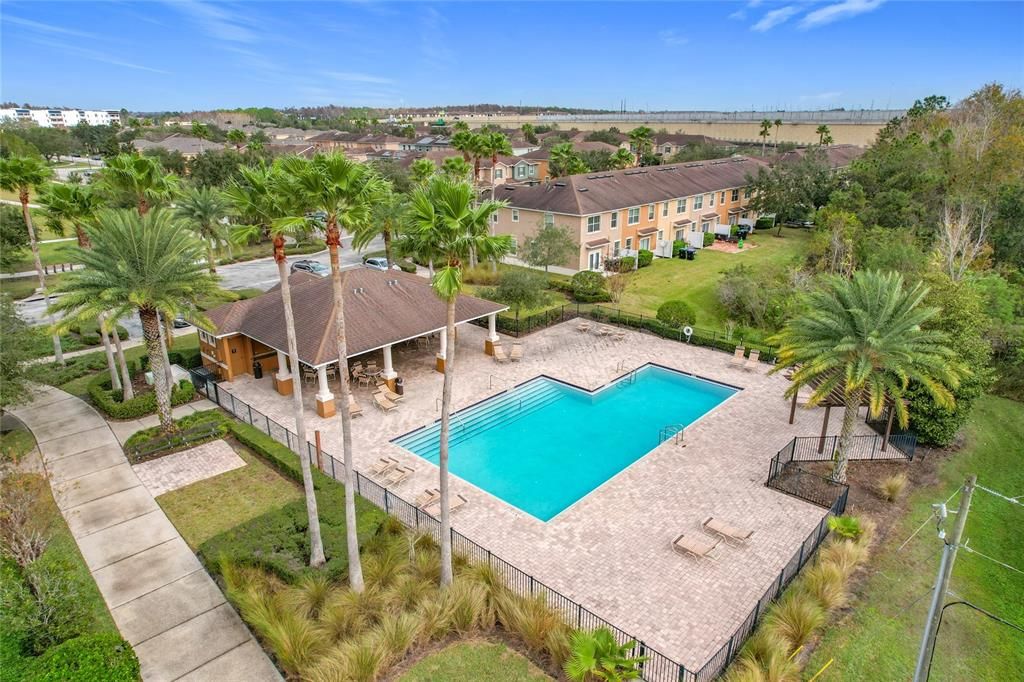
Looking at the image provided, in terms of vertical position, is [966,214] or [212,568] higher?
[966,214]

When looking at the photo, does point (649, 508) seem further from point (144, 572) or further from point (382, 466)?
point (144, 572)

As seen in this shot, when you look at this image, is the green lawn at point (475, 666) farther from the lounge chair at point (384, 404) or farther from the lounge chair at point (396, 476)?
the lounge chair at point (384, 404)

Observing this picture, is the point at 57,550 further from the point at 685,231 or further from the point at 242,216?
the point at 685,231

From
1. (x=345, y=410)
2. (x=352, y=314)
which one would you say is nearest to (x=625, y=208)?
(x=352, y=314)

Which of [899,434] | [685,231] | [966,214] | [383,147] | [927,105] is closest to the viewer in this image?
[899,434]

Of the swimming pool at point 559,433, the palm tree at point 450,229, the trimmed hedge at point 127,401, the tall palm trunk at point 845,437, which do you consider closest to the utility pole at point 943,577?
the palm tree at point 450,229

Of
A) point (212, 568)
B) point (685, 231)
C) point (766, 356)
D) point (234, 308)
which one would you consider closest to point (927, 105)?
point (685, 231)
